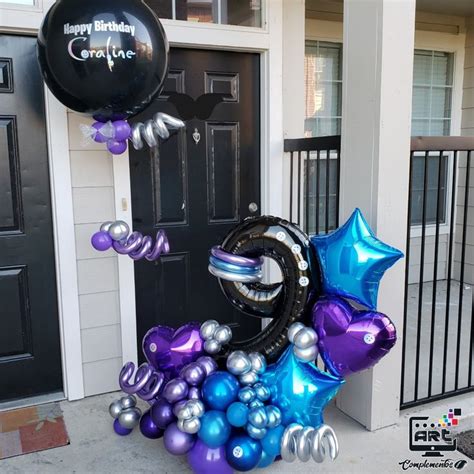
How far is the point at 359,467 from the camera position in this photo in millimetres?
2098

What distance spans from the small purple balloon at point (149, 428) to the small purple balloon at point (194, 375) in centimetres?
33

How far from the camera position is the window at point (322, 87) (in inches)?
157

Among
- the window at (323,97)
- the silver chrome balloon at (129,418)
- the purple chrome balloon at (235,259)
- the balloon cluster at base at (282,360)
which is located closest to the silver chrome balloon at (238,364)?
the balloon cluster at base at (282,360)

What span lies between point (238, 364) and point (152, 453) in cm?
65

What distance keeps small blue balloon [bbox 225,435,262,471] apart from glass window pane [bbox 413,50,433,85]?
375cm

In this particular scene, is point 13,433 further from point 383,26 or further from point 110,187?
point 383,26

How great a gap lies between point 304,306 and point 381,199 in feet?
1.95

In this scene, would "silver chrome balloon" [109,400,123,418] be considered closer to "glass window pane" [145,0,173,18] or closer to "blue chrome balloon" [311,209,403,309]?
"blue chrome balloon" [311,209,403,309]

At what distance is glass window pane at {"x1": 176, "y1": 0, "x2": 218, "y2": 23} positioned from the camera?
265 centimetres

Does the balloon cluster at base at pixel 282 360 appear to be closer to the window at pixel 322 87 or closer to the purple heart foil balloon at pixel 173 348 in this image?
the purple heart foil balloon at pixel 173 348

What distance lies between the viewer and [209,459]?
1862 mm

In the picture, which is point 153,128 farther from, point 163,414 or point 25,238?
point 163,414

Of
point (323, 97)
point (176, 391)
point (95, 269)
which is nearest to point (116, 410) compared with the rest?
point (176, 391)

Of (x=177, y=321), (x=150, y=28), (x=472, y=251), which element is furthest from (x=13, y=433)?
(x=472, y=251)
